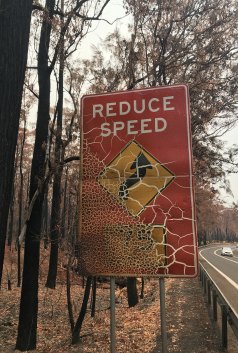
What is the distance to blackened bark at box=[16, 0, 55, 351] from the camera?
29.5 feet

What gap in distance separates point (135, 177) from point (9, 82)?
1928mm

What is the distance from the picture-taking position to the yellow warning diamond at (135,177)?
348 centimetres

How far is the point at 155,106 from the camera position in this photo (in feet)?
11.8

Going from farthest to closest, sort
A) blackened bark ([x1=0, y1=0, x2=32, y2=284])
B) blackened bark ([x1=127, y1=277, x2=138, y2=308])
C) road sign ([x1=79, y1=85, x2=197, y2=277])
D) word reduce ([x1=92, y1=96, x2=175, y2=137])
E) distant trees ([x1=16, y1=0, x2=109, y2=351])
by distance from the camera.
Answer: blackened bark ([x1=127, y1=277, x2=138, y2=308])
distant trees ([x1=16, y1=0, x2=109, y2=351])
blackened bark ([x1=0, y1=0, x2=32, y2=284])
word reduce ([x1=92, y1=96, x2=175, y2=137])
road sign ([x1=79, y1=85, x2=197, y2=277])

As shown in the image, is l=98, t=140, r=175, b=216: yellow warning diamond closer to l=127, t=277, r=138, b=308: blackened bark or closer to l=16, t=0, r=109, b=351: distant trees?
l=16, t=0, r=109, b=351: distant trees

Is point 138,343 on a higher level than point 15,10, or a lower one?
lower

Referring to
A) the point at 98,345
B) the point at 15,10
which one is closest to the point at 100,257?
the point at 15,10

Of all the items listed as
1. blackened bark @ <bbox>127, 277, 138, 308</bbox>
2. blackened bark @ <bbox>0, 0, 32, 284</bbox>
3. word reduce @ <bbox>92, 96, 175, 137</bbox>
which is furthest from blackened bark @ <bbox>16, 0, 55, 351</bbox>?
blackened bark @ <bbox>127, 277, 138, 308</bbox>

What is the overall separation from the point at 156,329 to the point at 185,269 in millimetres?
6776

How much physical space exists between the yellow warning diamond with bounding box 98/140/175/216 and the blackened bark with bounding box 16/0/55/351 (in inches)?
214

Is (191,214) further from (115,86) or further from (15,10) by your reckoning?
(115,86)

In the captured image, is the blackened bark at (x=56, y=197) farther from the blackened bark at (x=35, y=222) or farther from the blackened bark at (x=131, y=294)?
the blackened bark at (x=131, y=294)

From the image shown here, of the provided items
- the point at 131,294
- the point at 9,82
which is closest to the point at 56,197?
the point at 131,294

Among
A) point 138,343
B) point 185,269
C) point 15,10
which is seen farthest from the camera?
point 138,343
